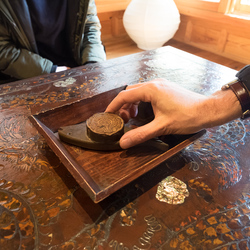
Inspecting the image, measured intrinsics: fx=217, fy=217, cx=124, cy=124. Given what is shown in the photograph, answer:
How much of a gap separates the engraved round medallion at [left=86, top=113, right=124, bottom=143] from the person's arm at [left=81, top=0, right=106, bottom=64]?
2.94 feet

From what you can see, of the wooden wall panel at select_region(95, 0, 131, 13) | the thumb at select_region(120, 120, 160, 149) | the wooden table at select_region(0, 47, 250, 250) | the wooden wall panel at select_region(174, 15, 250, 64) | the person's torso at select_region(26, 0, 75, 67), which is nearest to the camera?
the wooden table at select_region(0, 47, 250, 250)

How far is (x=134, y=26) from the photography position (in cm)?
273

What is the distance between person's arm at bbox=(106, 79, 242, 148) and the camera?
0.61 m

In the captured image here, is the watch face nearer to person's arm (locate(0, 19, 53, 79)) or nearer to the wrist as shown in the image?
the wrist

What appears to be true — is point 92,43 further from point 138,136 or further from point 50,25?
point 138,136

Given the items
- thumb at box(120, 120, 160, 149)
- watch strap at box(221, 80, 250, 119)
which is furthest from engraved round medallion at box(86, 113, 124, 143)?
watch strap at box(221, 80, 250, 119)

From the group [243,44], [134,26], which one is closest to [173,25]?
[134,26]

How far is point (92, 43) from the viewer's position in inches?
61.3

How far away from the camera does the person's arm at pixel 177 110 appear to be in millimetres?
612

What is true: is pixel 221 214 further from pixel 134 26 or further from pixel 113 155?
pixel 134 26

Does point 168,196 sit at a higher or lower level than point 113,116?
lower

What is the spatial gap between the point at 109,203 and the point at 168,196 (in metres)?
0.15

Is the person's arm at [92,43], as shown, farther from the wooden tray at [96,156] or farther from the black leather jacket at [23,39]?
the wooden tray at [96,156]

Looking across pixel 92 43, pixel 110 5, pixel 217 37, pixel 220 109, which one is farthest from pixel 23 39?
pixel 217 37
